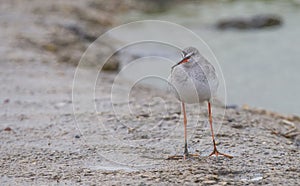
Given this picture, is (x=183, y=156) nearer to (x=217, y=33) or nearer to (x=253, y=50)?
(x=253, y=50)

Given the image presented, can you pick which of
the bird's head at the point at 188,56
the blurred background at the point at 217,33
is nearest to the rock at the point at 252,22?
the blurred background at the point at 217,33

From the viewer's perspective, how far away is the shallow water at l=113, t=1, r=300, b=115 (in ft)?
34.6

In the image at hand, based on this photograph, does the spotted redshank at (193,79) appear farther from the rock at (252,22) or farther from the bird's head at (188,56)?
the rock at (252,22)

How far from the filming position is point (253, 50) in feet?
46.4

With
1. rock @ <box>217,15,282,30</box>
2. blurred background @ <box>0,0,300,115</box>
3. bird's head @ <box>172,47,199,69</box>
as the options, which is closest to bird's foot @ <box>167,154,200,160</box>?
bird's head @ <box>172,47,199,69</box>

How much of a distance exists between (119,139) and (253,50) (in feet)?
29.7

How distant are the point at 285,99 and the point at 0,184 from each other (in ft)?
22.6

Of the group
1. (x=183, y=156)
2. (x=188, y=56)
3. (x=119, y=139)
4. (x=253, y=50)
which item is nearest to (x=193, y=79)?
(x=188, y=56)

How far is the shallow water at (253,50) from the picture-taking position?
34.6 ft

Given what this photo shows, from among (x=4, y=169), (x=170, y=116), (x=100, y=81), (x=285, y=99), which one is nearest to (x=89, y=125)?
(x=170, y=116)

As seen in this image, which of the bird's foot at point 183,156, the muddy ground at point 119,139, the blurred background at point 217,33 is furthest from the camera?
the blurred background at point 217,33

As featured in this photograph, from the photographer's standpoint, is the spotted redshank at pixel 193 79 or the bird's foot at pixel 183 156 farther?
the bird's foot at pixel 183 156

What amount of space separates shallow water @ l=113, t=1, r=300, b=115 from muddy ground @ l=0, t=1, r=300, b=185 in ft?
8.95

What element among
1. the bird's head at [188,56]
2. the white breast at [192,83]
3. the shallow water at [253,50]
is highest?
the shallow water at [253,50]
